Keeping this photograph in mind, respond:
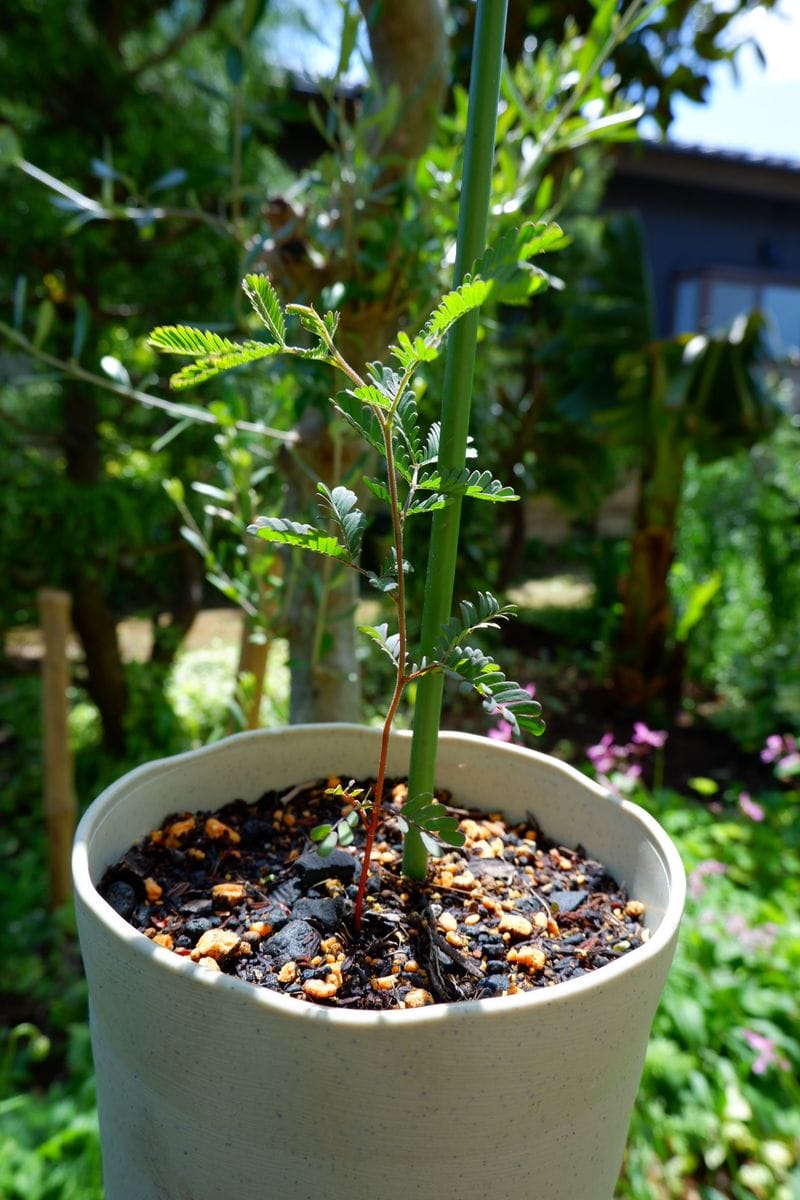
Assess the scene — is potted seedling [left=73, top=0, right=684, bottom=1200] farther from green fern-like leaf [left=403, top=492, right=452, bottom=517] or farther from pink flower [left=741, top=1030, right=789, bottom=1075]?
pink flower [left=741, top=1030, right=789, bottom=1075]

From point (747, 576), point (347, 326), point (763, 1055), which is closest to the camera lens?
point (347, 326)

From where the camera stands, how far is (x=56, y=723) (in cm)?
222

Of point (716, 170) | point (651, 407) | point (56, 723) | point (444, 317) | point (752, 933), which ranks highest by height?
point (716, 170)

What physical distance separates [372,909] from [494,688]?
0.19m

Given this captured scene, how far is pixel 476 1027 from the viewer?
376 millimetres

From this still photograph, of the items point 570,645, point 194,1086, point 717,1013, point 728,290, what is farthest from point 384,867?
point 728,290

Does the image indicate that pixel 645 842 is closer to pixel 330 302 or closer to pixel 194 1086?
pixel 194 1086

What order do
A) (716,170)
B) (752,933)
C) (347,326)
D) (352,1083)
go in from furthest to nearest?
(716,170) → (752,933) → (347,326) → (352,1083)

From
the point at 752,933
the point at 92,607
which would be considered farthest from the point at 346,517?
the point at 92,607

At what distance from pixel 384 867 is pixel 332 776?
128 mm

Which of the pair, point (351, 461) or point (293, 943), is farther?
point (351, 461)

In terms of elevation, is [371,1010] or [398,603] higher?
[398,603]

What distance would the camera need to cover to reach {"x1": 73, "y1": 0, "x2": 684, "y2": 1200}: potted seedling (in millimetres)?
385

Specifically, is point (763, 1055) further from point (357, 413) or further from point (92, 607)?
point (92, 607)
